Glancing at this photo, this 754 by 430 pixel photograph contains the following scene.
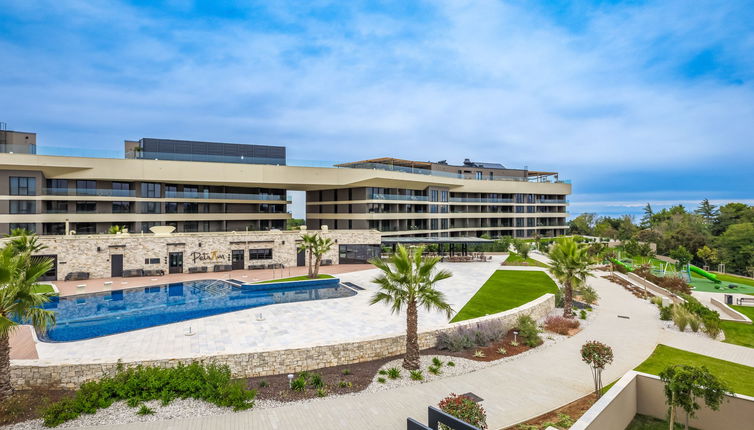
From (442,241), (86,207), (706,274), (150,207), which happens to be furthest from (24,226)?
(706,274)

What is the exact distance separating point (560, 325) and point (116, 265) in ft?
116

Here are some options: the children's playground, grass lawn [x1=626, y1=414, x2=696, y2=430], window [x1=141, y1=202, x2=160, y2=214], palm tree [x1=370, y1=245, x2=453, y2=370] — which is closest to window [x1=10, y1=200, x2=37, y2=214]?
window [x1=141, y1=202, x2=160, y2=214]

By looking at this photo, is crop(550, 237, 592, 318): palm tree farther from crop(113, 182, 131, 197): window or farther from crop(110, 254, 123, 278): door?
crop(113, 182, 131, 197): window

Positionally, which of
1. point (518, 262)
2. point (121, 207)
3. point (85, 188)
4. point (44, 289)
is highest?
point (85, 188)

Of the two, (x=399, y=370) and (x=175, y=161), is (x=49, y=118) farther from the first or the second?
(x=399, y=370)

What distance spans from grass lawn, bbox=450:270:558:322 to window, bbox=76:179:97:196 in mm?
38742

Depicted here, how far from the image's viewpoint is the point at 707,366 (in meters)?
15.1

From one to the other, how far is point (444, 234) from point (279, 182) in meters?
28.0

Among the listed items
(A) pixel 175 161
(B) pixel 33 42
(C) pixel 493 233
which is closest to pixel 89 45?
(B) pixel 33 42

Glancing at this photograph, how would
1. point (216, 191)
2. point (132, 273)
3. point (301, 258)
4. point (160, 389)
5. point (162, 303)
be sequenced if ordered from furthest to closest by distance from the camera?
point (216, 191) → point (301, 258) → point (132, 273) → point (162, 303) → point (160, 389)

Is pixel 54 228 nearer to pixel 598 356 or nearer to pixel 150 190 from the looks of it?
pixel 150 190

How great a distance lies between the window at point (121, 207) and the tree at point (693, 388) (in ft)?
153

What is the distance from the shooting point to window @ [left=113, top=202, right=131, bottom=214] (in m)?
40.7

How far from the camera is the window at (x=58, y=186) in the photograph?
3724 cm
